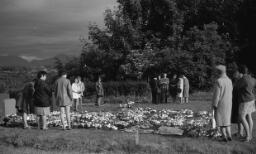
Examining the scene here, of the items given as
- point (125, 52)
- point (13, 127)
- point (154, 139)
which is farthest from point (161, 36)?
point (154, 139)

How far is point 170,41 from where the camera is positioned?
38.9 metres

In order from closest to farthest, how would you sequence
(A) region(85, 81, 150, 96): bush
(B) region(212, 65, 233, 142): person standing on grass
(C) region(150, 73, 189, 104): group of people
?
(B) region(212, 65, 233, 142): person standing on grass → (C) region(150, 73, 189, 104): group of people → (A) region(85, 81, 150, 96): bush

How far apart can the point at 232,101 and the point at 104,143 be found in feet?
12.2

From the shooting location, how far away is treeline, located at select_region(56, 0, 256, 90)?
1480 inches

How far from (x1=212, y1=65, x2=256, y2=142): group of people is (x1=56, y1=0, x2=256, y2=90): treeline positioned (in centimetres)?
2419

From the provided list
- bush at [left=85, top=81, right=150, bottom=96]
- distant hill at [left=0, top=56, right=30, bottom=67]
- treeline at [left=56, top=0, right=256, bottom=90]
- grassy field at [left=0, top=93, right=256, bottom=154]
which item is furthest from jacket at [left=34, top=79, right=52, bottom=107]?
distant hill at [left=0, top=56, right=30, bottom=67]

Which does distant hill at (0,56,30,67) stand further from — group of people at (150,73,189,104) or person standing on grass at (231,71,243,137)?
person standing on grass at (231,71,243,137)

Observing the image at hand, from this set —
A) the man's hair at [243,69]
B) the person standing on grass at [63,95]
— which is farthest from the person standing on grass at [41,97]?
the man's hair at [243,69]

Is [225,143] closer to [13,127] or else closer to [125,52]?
[13,127]

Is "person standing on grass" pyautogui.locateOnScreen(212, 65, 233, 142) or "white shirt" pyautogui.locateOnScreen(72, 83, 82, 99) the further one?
"white shirt" pyautogui.locateOnScreen(72, 83, 82, 99)

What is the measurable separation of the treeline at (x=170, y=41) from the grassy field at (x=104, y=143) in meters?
23.8

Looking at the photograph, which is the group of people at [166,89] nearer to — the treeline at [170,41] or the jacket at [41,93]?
the treeline at [170,41]

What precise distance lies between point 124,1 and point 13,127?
88.8ft

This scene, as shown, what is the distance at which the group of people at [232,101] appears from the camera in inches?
442
